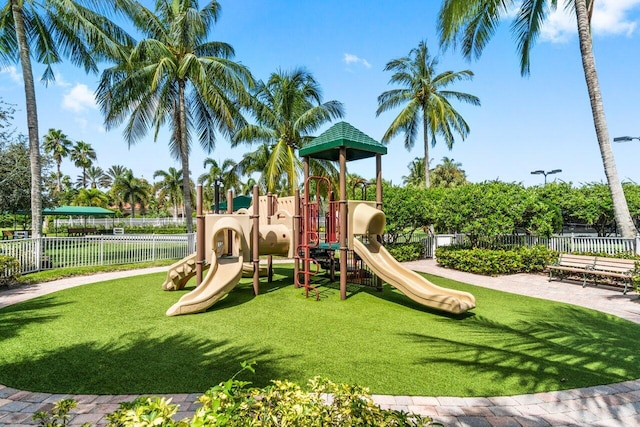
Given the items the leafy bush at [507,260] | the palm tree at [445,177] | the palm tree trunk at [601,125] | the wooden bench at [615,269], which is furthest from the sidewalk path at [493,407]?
the palm tree at [445,177]

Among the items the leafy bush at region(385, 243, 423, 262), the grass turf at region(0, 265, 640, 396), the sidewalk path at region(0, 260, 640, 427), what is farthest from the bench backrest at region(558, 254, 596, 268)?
the sidewalk path at region(0, 260, 640, 427)

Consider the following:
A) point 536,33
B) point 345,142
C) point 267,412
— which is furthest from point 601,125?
point 267,412

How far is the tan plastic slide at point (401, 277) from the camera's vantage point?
6.73 metres

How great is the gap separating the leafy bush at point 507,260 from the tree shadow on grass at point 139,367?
10.4m

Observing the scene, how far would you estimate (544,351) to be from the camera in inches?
195

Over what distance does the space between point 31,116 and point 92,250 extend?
5.34 metres

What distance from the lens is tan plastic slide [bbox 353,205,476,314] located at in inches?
265

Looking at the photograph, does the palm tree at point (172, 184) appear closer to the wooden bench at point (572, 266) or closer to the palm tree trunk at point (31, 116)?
the palm tree trunk at point (31, 116)

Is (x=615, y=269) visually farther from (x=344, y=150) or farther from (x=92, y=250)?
(x=92, y=250)

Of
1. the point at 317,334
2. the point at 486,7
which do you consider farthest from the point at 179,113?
the point at 317,334

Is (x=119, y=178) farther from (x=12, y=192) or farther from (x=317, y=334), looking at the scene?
(x=317, y=334)

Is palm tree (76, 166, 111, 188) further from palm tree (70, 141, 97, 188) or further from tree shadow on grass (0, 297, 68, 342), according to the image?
tree shadow on grass (0, 297, 68, 342)

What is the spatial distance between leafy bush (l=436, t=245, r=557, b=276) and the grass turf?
4.42m

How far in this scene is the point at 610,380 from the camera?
4062 mm
